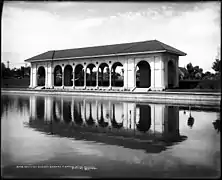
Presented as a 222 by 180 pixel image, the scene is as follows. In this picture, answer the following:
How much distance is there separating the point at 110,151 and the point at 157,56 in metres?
26.6

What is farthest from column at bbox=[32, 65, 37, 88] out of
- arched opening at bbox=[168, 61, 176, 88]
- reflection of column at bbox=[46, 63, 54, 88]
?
arched opening at bbox=[168, 61, 176, 88]

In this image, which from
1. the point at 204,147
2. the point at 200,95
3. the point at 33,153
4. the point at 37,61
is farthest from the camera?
the point at 37,61

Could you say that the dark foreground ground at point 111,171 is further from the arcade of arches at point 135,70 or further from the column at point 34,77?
the column at point 34,77

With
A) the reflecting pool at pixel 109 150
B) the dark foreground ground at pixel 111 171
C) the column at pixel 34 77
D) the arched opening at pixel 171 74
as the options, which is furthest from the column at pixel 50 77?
the dark foreground ground at pixel 111 171

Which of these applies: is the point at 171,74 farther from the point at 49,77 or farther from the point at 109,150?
the point at 109,150

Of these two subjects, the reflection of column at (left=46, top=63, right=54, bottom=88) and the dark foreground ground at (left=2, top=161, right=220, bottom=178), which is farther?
the reflection of column at (left=46, top=63, right=54, bottom=88)

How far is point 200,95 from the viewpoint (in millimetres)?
22375

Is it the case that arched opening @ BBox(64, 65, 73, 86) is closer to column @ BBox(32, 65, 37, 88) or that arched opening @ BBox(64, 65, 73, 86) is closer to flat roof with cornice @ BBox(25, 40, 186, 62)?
flat roof with cornice @ BBox(25, 40, 186, 62)

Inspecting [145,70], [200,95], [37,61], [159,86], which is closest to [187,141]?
[200,95]

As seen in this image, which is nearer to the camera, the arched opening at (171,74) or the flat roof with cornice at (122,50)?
the flat roof with cornice at (122,50)

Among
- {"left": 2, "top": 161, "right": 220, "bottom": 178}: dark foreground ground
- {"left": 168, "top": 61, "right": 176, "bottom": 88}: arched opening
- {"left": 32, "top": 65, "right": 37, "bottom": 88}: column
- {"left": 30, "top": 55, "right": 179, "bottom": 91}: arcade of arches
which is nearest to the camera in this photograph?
{"left": 2, "top": 161, "right": 220, "bottom": 178}: dark foreground ground

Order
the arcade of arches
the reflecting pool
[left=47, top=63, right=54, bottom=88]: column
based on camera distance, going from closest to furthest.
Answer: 1. the reflecting pool
2. the arcade of arches
3. [left=47, top=63, right=54, bottom=88]: column

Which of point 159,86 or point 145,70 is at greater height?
point 145,70

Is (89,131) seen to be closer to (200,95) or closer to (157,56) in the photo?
(200,95)
